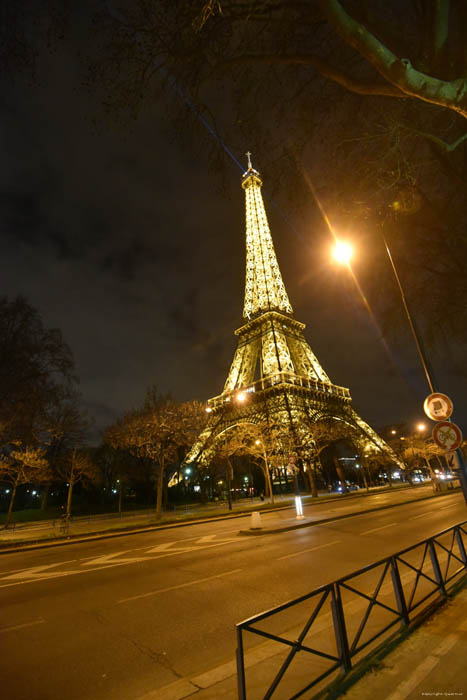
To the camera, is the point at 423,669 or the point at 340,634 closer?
the point at 423,669

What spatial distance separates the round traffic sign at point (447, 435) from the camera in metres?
7.18

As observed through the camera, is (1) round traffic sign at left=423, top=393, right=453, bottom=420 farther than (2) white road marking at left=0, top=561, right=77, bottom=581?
No

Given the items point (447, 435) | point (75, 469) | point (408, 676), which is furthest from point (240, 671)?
point (75, 469)

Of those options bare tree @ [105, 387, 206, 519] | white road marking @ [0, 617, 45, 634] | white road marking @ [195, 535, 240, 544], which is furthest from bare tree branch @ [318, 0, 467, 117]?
bare tree @ [105, 387, 206, 519]

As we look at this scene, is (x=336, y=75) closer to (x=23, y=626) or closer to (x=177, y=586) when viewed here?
(x=177, y=586)

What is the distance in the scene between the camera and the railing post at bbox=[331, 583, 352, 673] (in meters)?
3.65

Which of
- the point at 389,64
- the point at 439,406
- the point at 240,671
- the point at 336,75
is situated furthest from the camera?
the point at 439,406

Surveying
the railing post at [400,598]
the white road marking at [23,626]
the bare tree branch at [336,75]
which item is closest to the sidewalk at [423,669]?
the railing post at [400,598]

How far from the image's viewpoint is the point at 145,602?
6.77 m

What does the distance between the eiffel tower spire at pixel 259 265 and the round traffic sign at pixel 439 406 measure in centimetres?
4700

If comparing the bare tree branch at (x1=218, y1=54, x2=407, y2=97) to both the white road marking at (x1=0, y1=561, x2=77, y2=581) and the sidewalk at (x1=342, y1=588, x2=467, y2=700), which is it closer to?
the sidewalk at (x1=342, y1=588, x2=467, y2=700)

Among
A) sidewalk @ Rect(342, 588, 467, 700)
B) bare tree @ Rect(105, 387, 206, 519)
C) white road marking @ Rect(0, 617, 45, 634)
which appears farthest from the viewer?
bare tree @ Rect(105, 387, 206, 519)

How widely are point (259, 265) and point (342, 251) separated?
171ft

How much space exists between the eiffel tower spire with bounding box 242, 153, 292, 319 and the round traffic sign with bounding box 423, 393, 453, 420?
46996 millimetres
